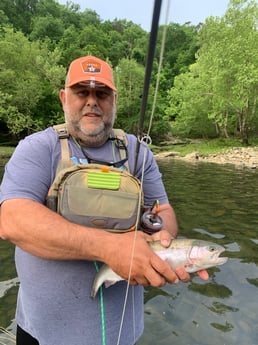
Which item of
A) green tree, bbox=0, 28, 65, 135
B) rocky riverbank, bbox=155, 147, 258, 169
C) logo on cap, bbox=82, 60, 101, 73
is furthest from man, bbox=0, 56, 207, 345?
green tree, bbox=0, 28, 65, 135

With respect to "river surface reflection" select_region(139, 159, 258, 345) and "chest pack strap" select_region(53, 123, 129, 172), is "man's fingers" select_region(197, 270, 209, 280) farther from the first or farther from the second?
"river surface reflection" select_region(139, 159, 258, 345)

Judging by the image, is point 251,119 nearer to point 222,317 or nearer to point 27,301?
point 222,317

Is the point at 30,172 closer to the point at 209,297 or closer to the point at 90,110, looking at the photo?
the point at 90,110

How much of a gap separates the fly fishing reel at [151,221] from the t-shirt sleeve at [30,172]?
2.41 ft

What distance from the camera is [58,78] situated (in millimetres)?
45469

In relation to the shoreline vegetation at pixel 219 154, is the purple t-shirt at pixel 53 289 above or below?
above

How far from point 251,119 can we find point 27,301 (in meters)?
42.6

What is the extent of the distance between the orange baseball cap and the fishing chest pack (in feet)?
2.20

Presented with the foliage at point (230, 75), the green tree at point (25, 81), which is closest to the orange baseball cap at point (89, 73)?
the foliage at point (230, 75)

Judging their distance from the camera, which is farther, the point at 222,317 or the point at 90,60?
the point at 222,317

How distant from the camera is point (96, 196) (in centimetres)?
235

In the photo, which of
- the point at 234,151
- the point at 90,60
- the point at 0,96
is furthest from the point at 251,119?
the point at 90,60

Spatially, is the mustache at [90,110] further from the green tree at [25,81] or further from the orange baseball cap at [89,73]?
the green tree at [25,81]

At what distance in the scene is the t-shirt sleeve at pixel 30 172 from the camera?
86.8 inches
